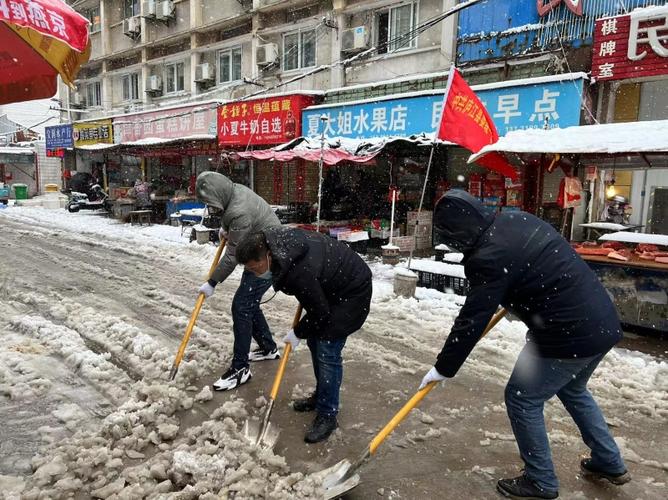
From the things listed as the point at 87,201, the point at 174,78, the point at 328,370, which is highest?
the point at 174,78

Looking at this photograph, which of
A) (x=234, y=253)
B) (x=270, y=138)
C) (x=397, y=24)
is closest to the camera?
(x=234, y=253)

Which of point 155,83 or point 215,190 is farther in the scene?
point 155,83

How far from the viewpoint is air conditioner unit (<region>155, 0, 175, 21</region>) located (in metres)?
18.8

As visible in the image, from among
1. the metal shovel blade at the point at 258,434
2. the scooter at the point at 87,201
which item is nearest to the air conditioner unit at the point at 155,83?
the scooter at the point at 87,201

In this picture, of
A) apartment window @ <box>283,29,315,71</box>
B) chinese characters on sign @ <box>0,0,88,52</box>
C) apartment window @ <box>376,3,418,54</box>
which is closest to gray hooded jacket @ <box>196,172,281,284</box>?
chinese characters on sign @ <box>0,0,88,52</box>

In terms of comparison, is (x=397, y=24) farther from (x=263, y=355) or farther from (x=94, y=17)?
(x=94, y=17)

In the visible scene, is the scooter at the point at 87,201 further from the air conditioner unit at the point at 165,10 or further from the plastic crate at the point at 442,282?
the plastic crate at the point at 442,282

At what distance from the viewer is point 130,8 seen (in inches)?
878

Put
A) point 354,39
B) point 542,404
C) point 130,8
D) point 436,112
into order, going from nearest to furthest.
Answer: point 542,404, point 436,112, point 354,39, point 130,8

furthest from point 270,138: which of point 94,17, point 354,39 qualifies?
point 94,17

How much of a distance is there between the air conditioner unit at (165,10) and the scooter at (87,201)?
811cm

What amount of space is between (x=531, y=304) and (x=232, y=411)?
2415 mm

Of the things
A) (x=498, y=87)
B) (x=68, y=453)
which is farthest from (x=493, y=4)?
(x=68, y=453)

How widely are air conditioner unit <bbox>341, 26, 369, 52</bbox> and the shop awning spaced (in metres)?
3.32
